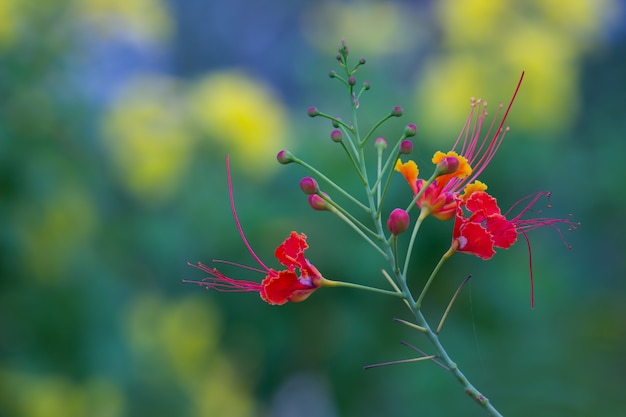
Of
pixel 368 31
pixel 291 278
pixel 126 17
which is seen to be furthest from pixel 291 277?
pixel 368 31

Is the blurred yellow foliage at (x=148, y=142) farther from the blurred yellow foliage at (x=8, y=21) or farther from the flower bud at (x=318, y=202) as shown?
the flower bud at (x=318, y=202)

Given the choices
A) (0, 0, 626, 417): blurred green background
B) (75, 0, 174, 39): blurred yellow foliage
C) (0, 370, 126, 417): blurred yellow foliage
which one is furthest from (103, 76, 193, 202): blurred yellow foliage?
(0, 370, 126, 417): blurred yellow foliage

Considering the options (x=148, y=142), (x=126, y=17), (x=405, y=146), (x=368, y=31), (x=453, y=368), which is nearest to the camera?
(x=453, y=368)

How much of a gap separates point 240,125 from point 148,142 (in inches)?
15.3

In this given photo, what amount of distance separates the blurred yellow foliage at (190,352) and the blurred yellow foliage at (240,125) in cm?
63

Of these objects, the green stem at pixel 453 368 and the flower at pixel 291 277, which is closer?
the green stem at pixel 453 368

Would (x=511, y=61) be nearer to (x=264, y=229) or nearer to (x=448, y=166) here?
(x=264, y=229)

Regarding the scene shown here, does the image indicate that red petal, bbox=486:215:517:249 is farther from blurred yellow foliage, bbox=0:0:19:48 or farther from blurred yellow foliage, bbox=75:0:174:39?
blurred yellow foliage, bbox=75:0:174:39

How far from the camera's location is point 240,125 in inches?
145

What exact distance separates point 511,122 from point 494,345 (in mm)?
1039

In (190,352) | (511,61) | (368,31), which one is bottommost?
(190,352)

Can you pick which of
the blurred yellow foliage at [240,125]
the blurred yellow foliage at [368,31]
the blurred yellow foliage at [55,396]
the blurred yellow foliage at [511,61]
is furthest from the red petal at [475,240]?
the blurred yellow foliage at [368,31]

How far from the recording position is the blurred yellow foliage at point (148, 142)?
11.6ft

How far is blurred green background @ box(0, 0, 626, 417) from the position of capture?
278cm
